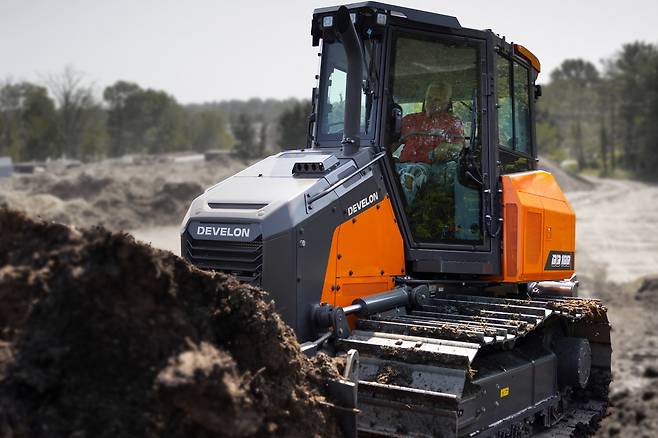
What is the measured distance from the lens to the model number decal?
6.68 meters

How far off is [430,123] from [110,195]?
2625 centimetres

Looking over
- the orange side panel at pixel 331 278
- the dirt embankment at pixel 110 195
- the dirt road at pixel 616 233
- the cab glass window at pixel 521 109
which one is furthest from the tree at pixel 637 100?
the orange side panel at pixel 331 278

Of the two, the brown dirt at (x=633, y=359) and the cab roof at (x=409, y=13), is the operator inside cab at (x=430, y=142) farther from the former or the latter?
the brown dirt at (x=633, y=359)

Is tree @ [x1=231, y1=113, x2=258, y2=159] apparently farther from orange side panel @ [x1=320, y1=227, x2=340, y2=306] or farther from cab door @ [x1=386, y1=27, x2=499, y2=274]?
orange side panel @ [x1=320, y1=227, x2=340, y2=306]

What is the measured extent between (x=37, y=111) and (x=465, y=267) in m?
47.7

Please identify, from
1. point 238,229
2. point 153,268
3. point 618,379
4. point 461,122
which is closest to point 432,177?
point 461,122

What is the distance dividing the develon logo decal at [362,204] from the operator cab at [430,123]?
0.22 metres

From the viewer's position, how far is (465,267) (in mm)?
5977

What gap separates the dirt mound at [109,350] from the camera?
10.4 ft

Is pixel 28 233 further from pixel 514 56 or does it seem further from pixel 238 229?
pixel 514 56

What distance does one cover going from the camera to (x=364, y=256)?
550 centimetres

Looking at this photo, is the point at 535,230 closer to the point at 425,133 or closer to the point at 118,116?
the point at 425,133

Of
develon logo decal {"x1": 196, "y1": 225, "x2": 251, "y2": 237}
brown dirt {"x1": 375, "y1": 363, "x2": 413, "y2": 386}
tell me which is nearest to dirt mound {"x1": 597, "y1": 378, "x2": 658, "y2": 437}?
brown dirt {"x1": 375, "y1": 363, "x2": 413, "y2": 386}

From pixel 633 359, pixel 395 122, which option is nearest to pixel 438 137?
pixel 395 122
